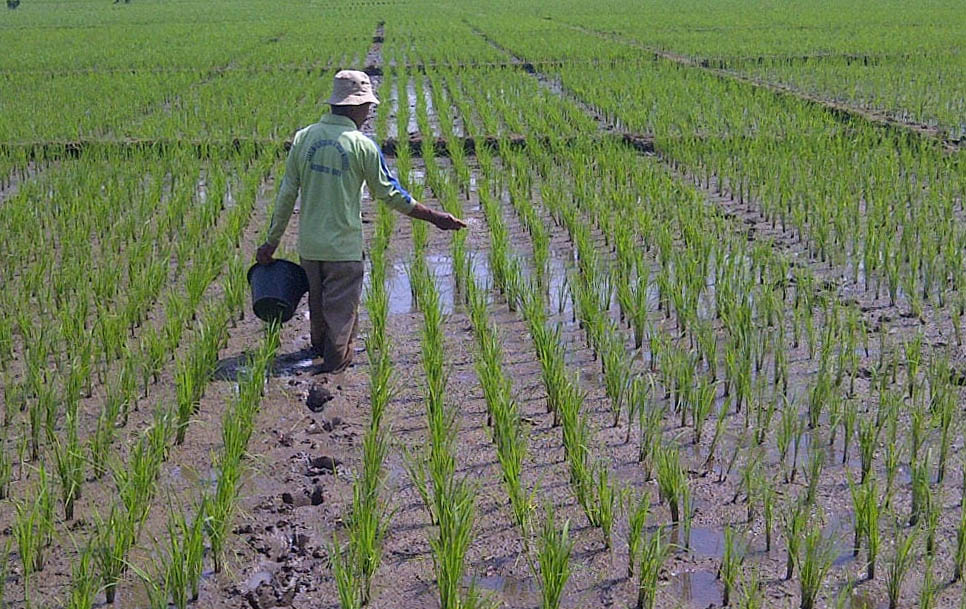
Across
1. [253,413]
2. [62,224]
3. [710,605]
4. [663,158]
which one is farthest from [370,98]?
[663,158]

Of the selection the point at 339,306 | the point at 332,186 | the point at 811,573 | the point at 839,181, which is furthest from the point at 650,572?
the point at 839,181

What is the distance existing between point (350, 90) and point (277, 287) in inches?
29.7

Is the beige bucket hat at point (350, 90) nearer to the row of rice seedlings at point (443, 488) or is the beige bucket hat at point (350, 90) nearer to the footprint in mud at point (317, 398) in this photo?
the row of rice seedlings at point (443, 488)

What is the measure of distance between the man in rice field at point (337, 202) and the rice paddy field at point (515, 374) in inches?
8.1

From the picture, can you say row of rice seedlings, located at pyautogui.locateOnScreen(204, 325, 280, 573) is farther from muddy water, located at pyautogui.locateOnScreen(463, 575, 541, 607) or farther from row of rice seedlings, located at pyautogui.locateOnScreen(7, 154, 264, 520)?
muddy water, located at pyautogui.locateOnScreen(463, 575, 541, 607)

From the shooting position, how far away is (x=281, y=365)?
4.20 meters

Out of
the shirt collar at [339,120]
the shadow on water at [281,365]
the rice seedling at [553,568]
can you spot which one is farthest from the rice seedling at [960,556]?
the shirt collar at [339,120]

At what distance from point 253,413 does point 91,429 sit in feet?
1.66

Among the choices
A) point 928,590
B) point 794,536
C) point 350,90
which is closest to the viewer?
point 928,590

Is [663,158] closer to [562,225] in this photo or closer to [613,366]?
[562,225]

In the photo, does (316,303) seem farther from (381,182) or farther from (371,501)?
(371,501)

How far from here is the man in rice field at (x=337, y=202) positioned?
13.0 feet

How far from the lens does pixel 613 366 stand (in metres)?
3.59

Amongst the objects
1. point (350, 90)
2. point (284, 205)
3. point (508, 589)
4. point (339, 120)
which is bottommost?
point (508, 589)
